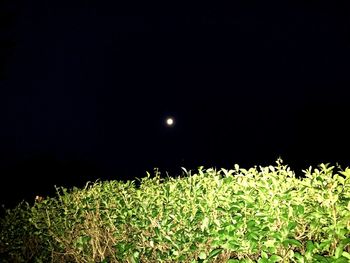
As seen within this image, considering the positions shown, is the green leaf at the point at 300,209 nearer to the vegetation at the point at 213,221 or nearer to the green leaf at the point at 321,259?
the vegetation at the point at 213,221

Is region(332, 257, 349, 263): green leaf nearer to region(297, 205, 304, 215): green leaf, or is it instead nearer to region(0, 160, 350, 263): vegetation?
region(0, 160, 350, 263): vegetation

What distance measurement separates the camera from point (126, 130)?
32.5 metres

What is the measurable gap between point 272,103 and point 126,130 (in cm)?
1303

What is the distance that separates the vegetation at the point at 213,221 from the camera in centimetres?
238

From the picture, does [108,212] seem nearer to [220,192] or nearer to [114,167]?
[220,192]

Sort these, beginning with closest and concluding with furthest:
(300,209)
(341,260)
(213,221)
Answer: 1. (341,260)
2. (300,209)
3. (213,221)

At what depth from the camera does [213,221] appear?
291 centimetres

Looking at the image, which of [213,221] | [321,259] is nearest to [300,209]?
[321,259]

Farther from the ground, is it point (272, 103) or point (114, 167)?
point (272, 103)

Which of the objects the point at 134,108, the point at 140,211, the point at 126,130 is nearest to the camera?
the point at 140,211

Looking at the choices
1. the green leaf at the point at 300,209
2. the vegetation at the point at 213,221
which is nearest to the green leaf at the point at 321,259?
the vegetation at the point at 213,221

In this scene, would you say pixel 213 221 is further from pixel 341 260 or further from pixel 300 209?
pixel 341 260

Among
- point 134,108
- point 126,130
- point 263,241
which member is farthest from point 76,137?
point 263,241

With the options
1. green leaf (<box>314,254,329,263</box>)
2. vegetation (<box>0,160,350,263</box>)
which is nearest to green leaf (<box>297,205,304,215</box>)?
vegetation (<box>0,160,350,263</box>)
